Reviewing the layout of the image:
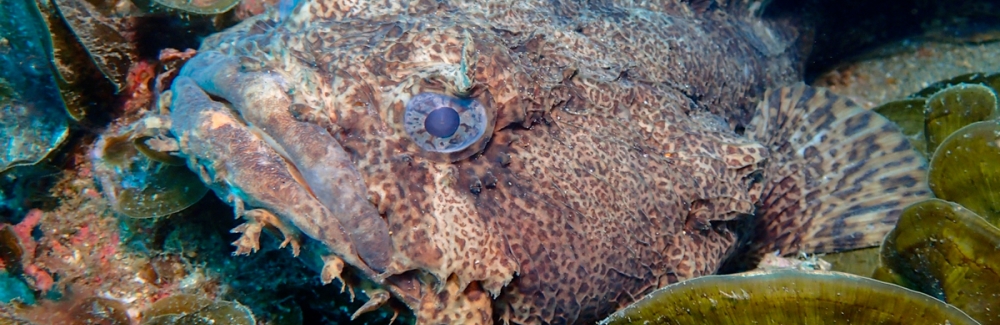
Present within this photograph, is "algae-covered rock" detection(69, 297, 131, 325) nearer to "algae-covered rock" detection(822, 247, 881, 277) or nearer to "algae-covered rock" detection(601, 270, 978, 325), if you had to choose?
"algae-covered rock" detection(601, 270, 978, 325)

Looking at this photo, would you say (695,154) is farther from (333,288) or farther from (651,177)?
(333,288)

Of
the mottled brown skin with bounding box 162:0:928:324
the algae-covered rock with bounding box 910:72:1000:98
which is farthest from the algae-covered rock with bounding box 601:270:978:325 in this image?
the algae-covered rock with bounding box 910:72:1000:98

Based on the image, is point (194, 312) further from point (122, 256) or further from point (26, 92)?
point (26, 92)

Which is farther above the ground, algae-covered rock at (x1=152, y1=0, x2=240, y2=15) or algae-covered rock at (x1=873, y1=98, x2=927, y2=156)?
algae-covered rock at (x1=152, y1=0, x2=240, y2=15)

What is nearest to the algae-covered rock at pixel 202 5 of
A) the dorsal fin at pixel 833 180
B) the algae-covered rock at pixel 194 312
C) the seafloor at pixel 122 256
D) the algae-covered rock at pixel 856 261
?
the seafloor at pixel 122 256

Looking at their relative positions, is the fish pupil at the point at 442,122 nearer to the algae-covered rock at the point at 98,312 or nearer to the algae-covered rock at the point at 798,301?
the algae-covered rock at the point at 798,301

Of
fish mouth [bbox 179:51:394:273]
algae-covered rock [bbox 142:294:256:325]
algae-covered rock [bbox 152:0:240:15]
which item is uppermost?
fish mouth [bbox 179:51:394:273]
